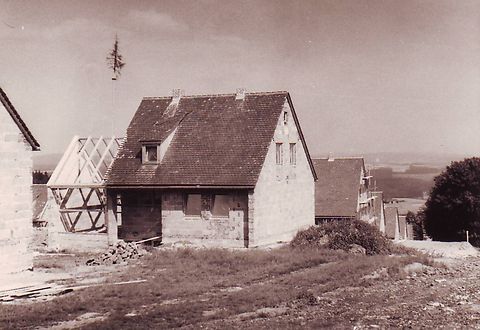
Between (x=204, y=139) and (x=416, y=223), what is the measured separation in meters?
62.8

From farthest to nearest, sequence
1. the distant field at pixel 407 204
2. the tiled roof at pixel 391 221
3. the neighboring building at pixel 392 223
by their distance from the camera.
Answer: the distant field at pixel 407 204 < the tiled roof at pixel 391 221 < the neighboring building at pixel 392 223

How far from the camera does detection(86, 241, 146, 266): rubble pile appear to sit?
23.9m

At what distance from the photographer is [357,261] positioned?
72.3ft

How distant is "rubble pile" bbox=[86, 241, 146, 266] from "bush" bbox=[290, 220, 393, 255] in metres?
7.39

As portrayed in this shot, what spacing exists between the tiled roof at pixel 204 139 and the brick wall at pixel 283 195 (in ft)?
2.61

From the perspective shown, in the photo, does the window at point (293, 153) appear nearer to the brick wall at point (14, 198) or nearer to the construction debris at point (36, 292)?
the brick wall at point (14, 198)

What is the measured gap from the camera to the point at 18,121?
20703 mm

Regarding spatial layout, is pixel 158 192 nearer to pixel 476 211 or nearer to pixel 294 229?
pixel 294 229

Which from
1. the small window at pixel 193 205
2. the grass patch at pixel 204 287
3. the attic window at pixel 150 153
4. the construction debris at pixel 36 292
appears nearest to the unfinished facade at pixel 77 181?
the attic window at pixel 150 153

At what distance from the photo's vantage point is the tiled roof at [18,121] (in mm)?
20062

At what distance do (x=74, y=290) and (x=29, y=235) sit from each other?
16.4ft

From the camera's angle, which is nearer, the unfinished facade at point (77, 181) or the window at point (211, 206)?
the window at point (211, 206)

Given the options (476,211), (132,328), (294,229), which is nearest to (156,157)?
(294,229)

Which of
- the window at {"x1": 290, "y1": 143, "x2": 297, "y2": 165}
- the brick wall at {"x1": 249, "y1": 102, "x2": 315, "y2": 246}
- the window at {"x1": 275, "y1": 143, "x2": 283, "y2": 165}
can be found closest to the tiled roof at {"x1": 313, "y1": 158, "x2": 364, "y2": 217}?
the brick wall at {"x1": 249, "y1": 102, "x2": 315, "y2": 246}
